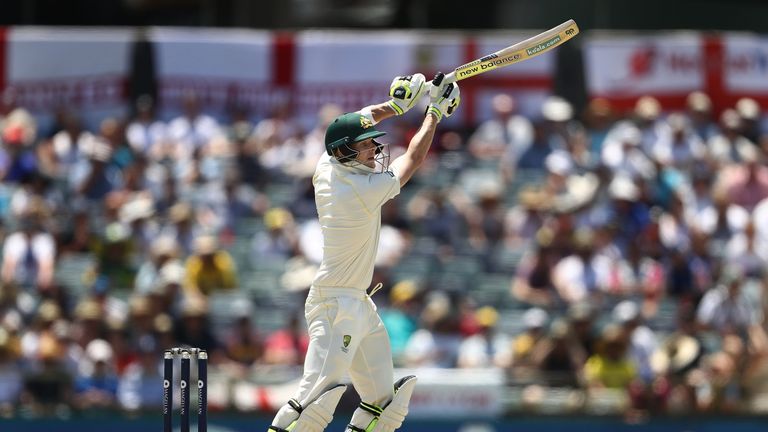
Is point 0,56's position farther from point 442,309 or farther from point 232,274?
point 442,309

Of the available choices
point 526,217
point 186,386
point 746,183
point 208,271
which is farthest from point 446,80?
point 746,183

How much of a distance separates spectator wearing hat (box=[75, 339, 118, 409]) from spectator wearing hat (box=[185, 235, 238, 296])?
1187 mm

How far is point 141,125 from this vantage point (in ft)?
49.9

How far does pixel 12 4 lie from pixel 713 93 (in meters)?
8.28

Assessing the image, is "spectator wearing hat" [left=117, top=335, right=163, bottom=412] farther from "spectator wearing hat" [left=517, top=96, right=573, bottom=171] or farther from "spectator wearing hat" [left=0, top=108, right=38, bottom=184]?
"spectator wearing hat" [left=517, top=96, right=573, bottom=171]

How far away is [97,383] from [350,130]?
5.04m

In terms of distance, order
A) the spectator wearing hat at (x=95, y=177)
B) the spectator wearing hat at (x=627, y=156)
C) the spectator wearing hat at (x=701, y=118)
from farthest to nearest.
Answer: the spectator wearing hat at (x=701, y=118), the spectator wearing hat at (x=627, y=156), the spectator wearing hat at (x=95, y=177)

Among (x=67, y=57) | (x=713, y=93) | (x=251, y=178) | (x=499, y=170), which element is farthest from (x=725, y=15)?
(x=67, y=57)

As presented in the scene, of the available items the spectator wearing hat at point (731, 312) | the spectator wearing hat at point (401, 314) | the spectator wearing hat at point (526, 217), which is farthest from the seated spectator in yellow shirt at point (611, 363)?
the spectator wearing hat at point (526, 217)

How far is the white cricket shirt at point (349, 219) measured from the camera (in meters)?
7.78

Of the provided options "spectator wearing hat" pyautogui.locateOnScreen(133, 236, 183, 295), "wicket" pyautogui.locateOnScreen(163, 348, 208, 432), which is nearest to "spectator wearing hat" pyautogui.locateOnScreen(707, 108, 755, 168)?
"spectator wearing hat" pyautogui.locateOnScreen(133, 236, 183, 295)

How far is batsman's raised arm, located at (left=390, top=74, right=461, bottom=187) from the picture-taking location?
26.1 ft

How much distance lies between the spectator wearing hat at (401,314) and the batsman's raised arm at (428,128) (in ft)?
15.9

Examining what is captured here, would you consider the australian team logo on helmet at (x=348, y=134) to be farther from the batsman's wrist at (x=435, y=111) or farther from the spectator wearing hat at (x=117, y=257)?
the spectator wearing hat at (x=117, y=257)
